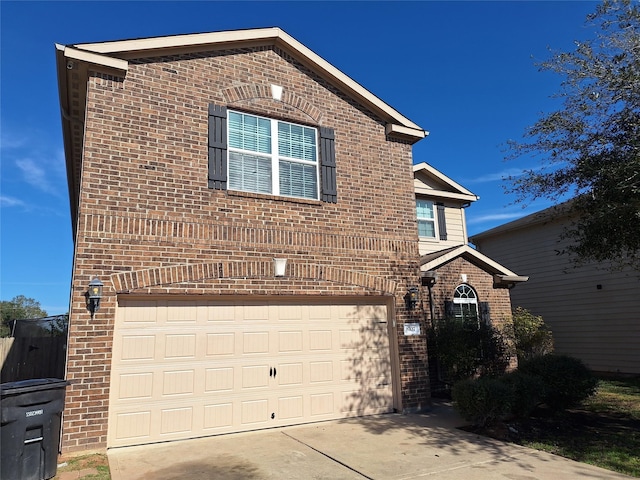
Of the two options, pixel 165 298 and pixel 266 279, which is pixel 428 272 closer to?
pixel 266 279

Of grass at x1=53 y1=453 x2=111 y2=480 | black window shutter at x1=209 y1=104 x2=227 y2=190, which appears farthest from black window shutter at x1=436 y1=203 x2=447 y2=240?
grass at x1=53 y1=453 x2=111 y2=480

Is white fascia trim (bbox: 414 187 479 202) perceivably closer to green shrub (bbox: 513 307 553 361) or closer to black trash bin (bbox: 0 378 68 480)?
green shrub (bbox: 513 307 553 361)

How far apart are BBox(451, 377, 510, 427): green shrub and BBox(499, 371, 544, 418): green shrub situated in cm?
37

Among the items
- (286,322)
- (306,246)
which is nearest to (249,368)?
(286,322)

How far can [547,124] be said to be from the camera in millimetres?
8203

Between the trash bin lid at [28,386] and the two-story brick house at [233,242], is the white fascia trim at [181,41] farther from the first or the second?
the trash bin lid at [28,386]

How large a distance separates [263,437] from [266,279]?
2.61 m

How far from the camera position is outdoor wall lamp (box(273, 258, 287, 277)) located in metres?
8.18

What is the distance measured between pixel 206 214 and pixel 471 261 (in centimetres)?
864

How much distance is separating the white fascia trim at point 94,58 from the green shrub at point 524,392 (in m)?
8.55

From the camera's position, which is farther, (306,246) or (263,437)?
(306,246)

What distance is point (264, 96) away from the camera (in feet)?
29.2

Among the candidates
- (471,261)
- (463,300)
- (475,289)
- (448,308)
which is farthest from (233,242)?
(475,289)

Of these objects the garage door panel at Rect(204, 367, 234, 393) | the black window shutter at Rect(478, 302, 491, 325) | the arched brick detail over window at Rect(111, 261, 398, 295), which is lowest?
the garage door panel at Rect(204, 367, 234, 393)
